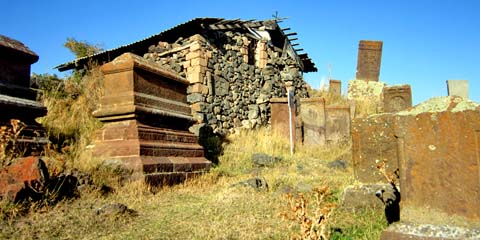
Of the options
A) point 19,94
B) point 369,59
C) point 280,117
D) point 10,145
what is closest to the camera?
point 10,145

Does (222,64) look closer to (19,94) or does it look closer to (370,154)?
(19,94)

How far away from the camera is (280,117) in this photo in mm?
11516

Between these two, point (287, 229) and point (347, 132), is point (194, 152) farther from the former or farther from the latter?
point (347, 132)

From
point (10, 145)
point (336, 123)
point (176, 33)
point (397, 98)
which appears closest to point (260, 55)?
point (176, 33)

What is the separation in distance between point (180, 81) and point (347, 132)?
5951 mm

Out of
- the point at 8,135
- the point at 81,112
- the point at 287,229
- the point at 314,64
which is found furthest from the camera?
the point at 314,64

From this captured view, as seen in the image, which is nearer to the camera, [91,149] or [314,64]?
[91,149]

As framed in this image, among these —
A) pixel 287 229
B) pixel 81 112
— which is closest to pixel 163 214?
pixel 287 229

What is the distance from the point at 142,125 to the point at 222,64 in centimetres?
623

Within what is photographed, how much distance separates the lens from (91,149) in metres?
5.25

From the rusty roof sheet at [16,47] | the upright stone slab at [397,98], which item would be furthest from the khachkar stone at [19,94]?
the upright stone slab at [397,98]

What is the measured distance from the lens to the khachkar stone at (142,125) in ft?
16.5

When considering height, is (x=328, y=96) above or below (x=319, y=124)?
above

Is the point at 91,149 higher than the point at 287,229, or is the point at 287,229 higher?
the point at 91,149
